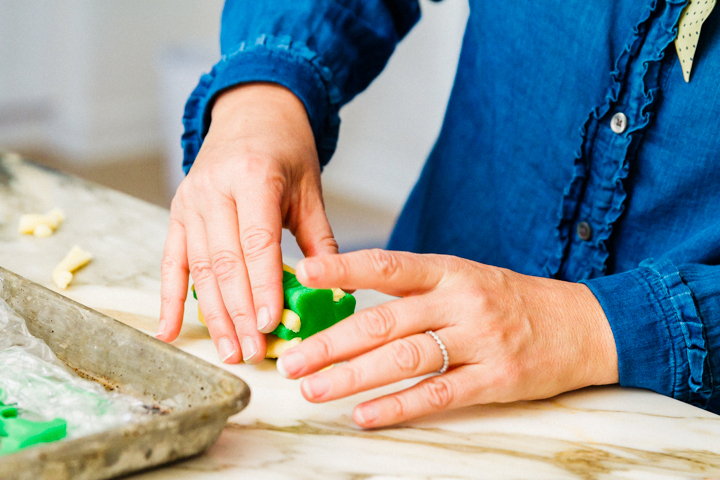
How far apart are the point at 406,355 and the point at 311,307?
0.38 ft

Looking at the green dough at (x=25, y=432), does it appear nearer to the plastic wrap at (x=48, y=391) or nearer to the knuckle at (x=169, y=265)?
the plastic wrap at (x=48, y=391)

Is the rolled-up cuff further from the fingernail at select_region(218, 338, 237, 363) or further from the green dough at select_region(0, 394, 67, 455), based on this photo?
the green dough at select_region(0, 394, 67, 455)

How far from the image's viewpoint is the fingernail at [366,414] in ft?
1.84

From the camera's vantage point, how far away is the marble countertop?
51 centimetres

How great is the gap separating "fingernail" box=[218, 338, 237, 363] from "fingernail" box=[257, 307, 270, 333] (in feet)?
0.12

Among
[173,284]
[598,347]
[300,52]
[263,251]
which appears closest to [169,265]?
[173,284]

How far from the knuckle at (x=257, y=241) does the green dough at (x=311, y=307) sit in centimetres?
4

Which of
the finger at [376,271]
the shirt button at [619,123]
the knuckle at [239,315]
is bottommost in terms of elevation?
the knuckle at [239,315]

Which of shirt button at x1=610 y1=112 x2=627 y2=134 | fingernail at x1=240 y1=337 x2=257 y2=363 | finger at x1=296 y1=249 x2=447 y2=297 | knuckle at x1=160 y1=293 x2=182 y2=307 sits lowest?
fingernail at x1=240 y1=337 x2=257 y2=363

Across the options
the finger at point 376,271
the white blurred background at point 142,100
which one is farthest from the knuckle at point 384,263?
the white blurred background at point 142,100

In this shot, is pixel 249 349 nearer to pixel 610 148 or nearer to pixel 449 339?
pixel 449 339

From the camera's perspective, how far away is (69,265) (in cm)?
81

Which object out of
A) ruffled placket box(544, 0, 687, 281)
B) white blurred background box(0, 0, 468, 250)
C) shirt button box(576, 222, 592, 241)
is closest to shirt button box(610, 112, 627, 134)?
ruffled placket box(544, 0, 687, 281)

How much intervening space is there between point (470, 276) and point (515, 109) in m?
0.43
